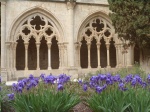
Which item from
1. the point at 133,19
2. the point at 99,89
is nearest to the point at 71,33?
the point at 133,19

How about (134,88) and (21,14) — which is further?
(21,14)

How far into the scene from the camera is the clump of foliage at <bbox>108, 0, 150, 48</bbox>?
37.3 feet

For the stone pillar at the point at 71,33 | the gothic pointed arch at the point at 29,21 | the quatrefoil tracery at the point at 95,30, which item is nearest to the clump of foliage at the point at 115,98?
the stone pillar at the point at 71,33

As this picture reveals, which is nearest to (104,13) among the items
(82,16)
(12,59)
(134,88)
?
(82,16)

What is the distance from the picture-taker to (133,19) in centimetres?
1160

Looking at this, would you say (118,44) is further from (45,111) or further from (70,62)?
(45,111)

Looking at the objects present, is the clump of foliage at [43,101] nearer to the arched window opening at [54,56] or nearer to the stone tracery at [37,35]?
the stone tracery at [37,35]

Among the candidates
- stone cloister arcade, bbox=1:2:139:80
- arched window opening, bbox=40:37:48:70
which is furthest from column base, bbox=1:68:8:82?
arched window opening, bbox=40:37:48:70

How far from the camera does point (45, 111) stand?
3.83 meters

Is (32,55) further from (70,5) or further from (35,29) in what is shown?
(70,5)

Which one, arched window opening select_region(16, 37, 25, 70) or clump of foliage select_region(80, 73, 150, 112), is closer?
clump of foliage select_region(80, 73, 150, 112)

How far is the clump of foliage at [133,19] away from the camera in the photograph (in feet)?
37.3

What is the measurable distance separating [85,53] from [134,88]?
43.1 feet

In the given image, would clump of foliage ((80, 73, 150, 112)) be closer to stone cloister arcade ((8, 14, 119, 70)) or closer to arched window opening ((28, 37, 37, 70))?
stone cloister arcade ((8, 14, 119, 70))
